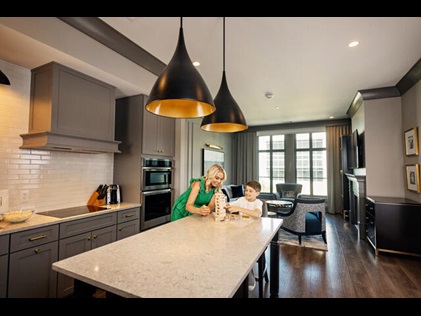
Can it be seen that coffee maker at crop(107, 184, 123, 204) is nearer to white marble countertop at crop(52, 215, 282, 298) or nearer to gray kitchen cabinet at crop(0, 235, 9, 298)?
gray kitchen cabinet at crop(0, 235, 9, 298)

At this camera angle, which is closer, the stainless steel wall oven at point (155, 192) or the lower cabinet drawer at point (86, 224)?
the lower cabinet drawer at point (86, 224)

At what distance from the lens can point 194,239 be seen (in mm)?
1390

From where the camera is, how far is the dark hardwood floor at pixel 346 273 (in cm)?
236

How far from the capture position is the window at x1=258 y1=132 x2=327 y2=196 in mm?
7094

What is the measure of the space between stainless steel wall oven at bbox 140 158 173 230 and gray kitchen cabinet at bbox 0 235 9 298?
4.70 feet

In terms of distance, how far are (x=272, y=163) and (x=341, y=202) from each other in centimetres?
241

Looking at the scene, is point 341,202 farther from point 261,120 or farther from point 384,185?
point 261,120

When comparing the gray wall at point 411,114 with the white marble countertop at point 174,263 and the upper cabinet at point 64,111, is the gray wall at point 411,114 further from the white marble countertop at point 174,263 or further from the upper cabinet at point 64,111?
the upper cabinet at point 64,111

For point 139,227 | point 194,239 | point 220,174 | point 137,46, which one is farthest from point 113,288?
point 137,46

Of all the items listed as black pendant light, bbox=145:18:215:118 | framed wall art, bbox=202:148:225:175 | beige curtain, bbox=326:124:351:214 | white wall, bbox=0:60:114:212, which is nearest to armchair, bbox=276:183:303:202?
beige curtain, bbox=326:124:351:214

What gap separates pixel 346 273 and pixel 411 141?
2.37 meters

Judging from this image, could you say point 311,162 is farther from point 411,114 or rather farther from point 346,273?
point 346,273

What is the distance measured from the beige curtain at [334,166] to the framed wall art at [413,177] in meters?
2.94

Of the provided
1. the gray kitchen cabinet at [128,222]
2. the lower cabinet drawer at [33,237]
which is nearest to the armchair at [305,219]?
the gray kitchen cabinet at [128,222]
